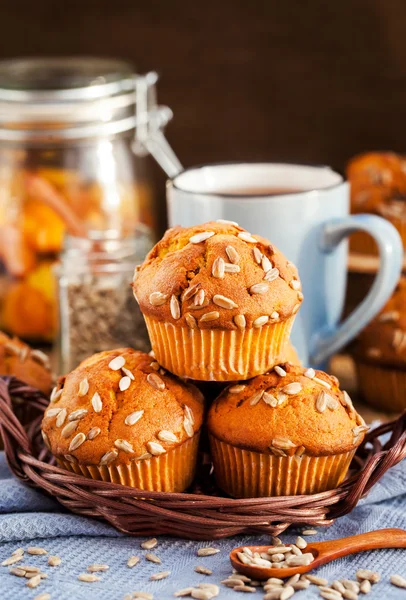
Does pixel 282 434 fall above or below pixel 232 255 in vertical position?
below

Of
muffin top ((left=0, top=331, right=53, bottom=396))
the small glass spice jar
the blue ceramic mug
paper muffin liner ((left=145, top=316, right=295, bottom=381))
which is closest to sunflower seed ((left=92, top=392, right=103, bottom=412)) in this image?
paper muffin liner ((left=145, top=316, right=295, bottom=381))

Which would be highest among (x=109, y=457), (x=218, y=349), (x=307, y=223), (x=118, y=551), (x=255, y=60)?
(x=255, y=60)

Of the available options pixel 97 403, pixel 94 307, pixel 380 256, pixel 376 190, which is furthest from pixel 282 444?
pixel 376 190

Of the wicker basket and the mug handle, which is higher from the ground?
the mug handle

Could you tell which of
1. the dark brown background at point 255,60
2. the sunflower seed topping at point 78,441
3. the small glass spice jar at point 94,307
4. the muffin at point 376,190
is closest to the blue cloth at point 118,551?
the sunflower seed topping at point 78,441

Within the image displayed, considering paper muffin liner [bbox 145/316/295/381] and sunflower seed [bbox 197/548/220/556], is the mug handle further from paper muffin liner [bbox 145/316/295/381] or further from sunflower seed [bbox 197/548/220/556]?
sunflower seed [bbox 197/548/220/556]

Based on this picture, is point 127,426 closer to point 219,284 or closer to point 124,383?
point 124,383

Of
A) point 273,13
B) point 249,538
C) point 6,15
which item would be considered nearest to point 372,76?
point 273,13
